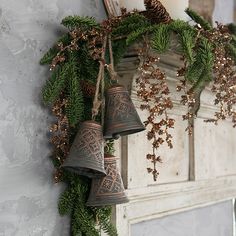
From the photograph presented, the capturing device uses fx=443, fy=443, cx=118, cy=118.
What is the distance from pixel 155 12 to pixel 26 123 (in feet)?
1.34

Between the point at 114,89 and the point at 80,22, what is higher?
the point at 80,22

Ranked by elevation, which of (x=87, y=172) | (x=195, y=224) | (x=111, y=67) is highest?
(x=111, y=67)

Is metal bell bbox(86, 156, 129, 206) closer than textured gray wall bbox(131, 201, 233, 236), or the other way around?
metal bell bbox(86, 156, 129, 206)

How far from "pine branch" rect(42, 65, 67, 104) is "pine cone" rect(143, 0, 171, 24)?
0.25 meters

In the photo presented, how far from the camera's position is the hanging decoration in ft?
3.40

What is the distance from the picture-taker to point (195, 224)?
1690 mm

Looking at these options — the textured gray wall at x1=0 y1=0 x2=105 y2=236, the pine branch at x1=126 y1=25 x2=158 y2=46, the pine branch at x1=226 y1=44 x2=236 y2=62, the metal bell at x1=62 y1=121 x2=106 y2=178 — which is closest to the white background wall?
the textured gray wall at x1=0 y1=0 x2=105 y2=236

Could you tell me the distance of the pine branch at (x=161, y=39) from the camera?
1008 mm

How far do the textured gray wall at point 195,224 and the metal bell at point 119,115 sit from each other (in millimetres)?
425

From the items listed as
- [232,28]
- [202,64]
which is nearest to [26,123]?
[202,64]

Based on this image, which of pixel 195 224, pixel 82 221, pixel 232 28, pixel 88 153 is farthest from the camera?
pixel 195 224

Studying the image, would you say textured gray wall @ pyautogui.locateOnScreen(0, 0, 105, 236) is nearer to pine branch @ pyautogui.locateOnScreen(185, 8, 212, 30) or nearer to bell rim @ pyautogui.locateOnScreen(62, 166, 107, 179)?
bell rim @ pyautogui.locateOnScreen(62, 166, 107, 179)

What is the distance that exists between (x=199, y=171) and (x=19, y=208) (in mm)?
840

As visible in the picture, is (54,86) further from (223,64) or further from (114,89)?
(223,64)
